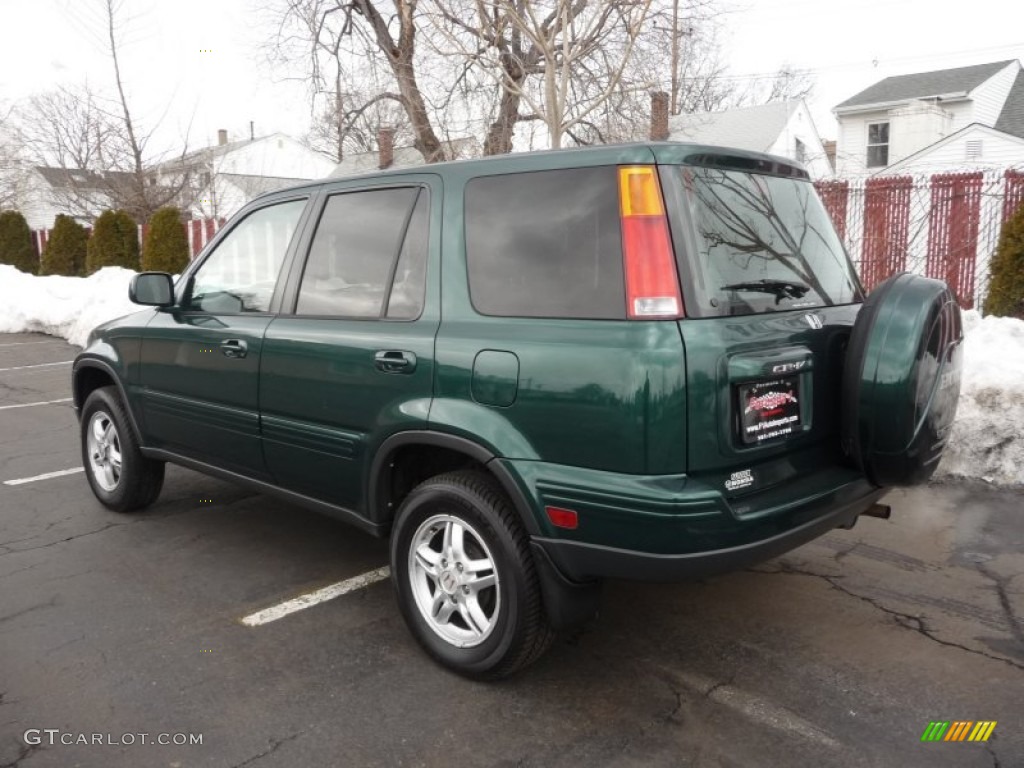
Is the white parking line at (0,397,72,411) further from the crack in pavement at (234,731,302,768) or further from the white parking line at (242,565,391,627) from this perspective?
the crack in pavement at (234,731,302,768)

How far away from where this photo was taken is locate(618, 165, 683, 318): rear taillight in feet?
8.49

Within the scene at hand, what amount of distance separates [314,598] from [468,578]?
44.6 inches

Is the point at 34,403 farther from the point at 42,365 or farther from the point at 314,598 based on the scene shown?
the point at 314,598

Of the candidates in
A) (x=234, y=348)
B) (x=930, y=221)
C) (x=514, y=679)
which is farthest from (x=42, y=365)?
(x=930, y=221)

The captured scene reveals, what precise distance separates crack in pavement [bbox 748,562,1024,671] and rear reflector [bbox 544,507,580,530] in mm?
1786

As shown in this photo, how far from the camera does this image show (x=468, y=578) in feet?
10.2

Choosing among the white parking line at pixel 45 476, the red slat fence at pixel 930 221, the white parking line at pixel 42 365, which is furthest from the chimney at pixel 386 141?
the white parking line at pixel 45 476

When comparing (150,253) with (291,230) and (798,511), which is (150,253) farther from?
(798,511)

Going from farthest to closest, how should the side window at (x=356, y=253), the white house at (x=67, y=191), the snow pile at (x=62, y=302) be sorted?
the white house at (x=67, y=191) → the snow pile at (x=62, y=302) → the side window at (x=356, y=253)

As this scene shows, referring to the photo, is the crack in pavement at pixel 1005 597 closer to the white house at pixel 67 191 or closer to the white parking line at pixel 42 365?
the white parking line at pixel 42 365

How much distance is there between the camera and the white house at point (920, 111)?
1003 inches

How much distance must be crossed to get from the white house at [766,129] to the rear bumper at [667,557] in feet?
87.5

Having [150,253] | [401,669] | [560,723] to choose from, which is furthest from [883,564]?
[150,253]

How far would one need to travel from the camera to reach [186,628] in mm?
3590
